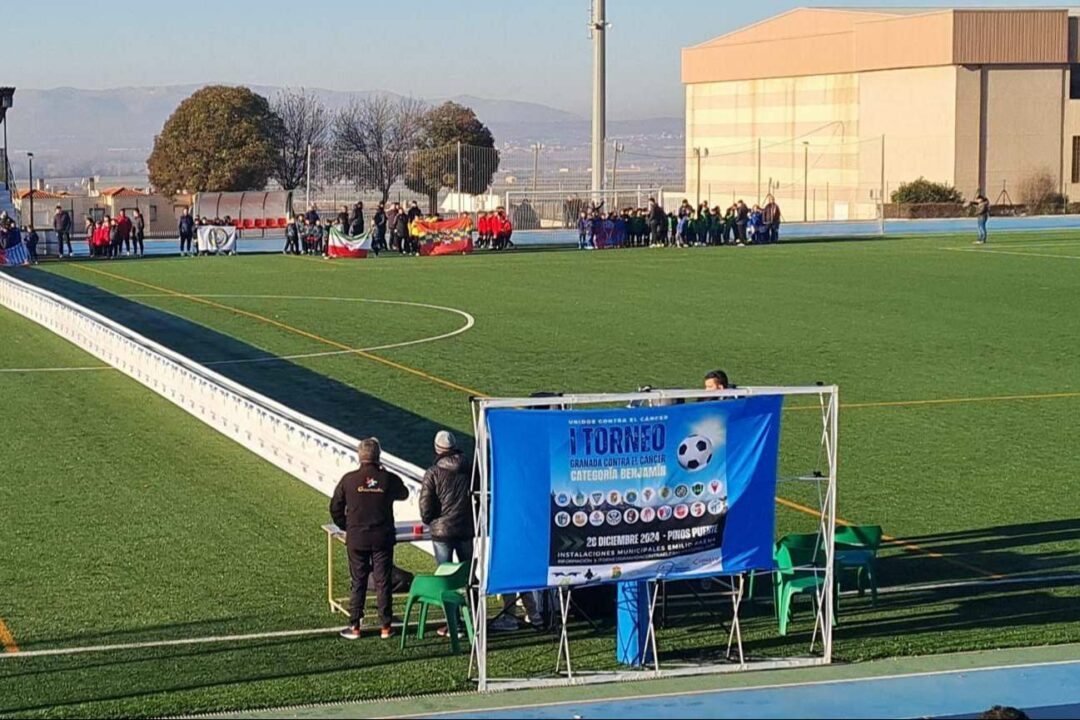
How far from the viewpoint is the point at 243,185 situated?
3378 inches

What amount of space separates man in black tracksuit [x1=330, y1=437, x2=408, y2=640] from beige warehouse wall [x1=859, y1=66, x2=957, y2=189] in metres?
65.9

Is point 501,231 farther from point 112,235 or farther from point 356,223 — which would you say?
point 112,235

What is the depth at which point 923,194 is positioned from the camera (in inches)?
2773

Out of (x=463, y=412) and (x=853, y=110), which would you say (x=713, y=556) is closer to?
(x=463, y=412)

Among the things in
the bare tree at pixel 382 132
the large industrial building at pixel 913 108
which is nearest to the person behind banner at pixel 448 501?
the large industrial building at pixel 913 108

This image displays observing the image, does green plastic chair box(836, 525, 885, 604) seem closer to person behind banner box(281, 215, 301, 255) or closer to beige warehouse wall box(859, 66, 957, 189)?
person behind banner box(281, 215, 301, 255)

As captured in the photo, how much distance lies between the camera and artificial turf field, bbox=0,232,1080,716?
10.9m

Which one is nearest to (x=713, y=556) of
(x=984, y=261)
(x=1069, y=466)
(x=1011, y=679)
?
(x=1011, y=679)

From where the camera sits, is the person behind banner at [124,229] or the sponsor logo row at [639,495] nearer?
the sponsor logo row at [639,495]

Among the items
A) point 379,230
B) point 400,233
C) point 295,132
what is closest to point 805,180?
point 400,233

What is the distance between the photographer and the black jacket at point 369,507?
37.1 feet

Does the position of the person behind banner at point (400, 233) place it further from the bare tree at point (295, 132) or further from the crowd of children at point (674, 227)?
the bare tree at point (295, 132)

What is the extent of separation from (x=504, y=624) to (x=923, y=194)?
61.8m

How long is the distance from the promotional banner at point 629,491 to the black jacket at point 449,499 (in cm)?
168
